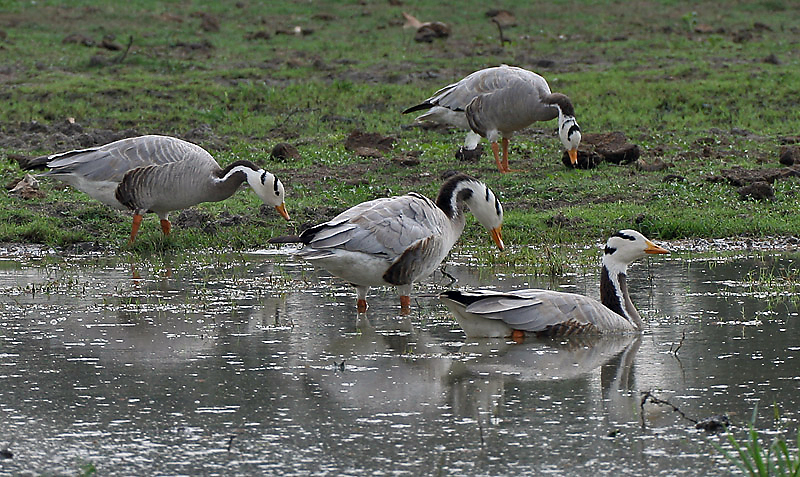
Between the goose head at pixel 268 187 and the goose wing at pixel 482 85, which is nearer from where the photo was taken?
the goose head at pixel 268 187

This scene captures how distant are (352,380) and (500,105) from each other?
31.3 ft

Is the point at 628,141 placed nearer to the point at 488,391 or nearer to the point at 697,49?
the point at 697,49

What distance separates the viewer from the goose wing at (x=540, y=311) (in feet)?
26.8

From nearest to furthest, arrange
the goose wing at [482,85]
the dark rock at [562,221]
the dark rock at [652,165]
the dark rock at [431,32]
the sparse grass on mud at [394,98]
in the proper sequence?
the dark rock at [562,221]
the sparse grass on mud at [394,98]
the dark rock at [652,165]
the goose wing at [482,85]
the dark rock at [431,32]

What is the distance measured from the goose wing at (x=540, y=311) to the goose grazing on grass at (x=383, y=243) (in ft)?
3.23

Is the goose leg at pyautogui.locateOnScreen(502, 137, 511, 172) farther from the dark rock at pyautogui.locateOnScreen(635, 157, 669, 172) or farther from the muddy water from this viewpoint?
the muddy water

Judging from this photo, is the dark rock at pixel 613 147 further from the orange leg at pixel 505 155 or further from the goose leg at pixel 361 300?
the goose leg at pixel 361 300

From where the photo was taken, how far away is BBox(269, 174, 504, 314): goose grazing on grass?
29.1 feet

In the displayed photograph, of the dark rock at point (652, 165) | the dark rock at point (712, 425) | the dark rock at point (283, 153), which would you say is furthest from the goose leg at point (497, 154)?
the dark rock at point (712, 425)

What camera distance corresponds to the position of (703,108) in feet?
63.5

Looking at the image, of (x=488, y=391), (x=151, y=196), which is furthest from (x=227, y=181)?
(x=488, y=391)

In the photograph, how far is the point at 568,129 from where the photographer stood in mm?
15352

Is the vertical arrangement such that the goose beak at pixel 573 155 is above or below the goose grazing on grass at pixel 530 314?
above

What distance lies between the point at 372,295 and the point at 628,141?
26.0 feet
